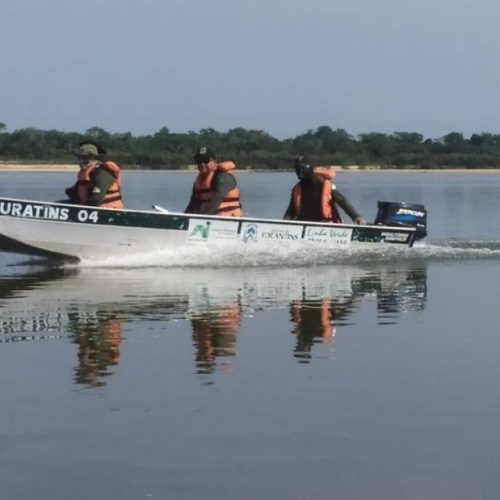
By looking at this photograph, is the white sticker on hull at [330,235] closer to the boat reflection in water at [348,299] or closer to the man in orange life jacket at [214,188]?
the boat reflection in water at [348,299]

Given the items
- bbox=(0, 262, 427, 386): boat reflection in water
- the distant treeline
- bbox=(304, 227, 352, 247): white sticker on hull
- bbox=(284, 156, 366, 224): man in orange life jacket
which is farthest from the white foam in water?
the distant treeline

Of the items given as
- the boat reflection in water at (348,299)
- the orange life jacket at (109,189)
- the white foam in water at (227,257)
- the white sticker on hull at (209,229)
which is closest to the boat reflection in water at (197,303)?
the boat reflection in water at (348,299)

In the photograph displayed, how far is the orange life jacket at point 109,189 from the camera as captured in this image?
53.5 ft

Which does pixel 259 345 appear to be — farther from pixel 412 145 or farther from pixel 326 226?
pixel 412 145

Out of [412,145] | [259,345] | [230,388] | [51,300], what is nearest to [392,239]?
[51,300]

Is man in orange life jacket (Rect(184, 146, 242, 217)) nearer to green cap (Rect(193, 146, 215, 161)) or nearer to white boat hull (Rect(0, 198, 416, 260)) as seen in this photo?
green cap (Rect(193, 146, 215, 161))

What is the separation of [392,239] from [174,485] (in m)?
11.6

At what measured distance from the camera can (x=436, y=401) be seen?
8.15 metres

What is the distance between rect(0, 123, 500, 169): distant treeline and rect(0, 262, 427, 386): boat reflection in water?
71501 mm

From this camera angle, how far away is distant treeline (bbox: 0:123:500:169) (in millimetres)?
90562

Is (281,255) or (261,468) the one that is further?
(281,255)

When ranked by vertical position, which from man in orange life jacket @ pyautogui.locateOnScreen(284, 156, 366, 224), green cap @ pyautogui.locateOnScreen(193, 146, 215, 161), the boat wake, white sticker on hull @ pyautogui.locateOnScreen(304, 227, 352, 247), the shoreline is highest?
green cap @ pyautogui.locateOnScreen(193, 146, 215, 161)

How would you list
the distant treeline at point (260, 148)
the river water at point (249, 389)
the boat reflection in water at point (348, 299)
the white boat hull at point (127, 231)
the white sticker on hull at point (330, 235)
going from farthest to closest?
the distant treeline at point (260, 148), the white sticker on hull at point (330, 235), the white boat hull at point (127, 231), the boat reflection in water at point (348, 299), the river water at point (249, 389)

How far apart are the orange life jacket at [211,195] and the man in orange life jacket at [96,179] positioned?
1048mm
